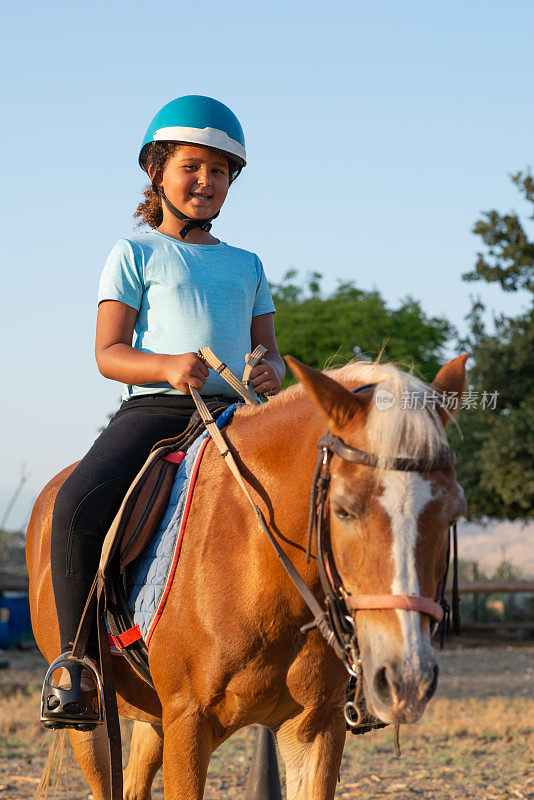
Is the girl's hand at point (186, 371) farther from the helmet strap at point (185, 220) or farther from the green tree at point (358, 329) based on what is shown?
the green tree at point (358, 329)

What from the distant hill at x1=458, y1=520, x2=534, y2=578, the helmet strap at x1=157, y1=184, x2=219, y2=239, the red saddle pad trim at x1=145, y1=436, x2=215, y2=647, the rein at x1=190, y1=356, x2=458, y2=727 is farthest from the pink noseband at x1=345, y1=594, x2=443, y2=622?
the distant hill at x1=458, y1=520, x2=534, y2=578

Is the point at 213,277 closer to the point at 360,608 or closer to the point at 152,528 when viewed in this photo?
the point at 152,528

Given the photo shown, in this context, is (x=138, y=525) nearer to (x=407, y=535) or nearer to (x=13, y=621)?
(x=407, y=535)

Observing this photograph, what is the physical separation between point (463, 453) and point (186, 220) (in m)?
17.8

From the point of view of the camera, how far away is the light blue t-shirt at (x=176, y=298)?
3420 mm

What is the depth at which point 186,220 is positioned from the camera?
3.65 m

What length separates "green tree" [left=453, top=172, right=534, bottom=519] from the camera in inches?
750

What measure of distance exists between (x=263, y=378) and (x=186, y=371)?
42cm

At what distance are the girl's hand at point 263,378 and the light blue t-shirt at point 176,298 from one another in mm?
156

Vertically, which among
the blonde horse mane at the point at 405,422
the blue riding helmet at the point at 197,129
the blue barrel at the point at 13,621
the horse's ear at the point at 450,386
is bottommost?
the blue barrel at the point at 13,621

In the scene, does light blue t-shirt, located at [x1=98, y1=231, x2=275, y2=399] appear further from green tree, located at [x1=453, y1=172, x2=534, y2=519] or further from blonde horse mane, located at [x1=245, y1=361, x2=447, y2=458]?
green tree, located at [x1=453, y1=172, x2=534, y2=519]

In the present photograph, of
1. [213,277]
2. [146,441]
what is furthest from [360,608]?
[213,277]

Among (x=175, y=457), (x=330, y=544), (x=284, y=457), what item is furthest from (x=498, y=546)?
(x=330, y=544)

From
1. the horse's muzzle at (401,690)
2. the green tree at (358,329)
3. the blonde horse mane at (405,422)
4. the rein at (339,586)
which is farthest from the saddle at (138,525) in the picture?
the green tree at (358,329)
